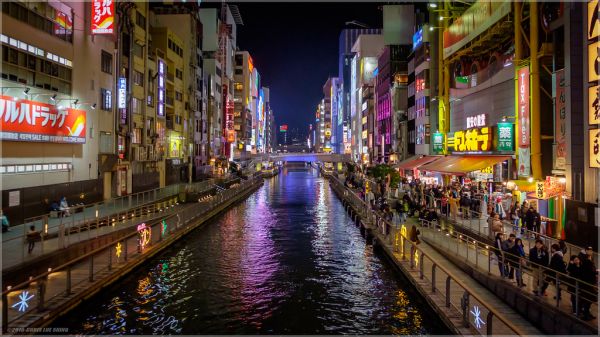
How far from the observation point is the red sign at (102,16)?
33419mm

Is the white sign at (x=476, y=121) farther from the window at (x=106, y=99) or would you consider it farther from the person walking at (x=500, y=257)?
the window at (x=106, y=99)

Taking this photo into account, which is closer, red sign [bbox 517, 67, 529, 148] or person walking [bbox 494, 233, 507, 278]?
person walking [bbox 494, 233, 507, 278]

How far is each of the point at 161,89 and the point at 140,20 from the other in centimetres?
803

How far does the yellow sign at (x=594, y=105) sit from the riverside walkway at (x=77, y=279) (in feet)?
64.5

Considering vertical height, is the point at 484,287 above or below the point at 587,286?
below

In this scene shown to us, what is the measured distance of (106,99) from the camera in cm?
3762

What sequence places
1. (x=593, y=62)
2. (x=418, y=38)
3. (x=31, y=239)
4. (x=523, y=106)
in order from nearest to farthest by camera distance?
1. (x=31, y=239)
2. (x=593, y=62)
3. (x=523, y=106)
4. (x=418, y=38)

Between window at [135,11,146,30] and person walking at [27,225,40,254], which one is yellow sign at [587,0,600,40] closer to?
person walking at [27,225,40,254]

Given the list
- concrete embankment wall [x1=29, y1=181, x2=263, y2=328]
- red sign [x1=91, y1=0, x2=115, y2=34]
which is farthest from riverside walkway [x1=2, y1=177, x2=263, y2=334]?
red sign [x1=91, y1=0, x2=115, y2=34]

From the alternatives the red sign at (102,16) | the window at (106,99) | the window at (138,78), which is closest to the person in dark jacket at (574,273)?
the red sign at (102,16)

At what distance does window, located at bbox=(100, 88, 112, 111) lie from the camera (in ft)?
121

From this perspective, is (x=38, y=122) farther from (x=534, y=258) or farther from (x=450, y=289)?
(x=534, y=258)

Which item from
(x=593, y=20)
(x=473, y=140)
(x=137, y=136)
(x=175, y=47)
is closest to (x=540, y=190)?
(x=593, y=20)

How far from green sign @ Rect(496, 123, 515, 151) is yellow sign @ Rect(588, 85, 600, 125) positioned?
31.2 feet
